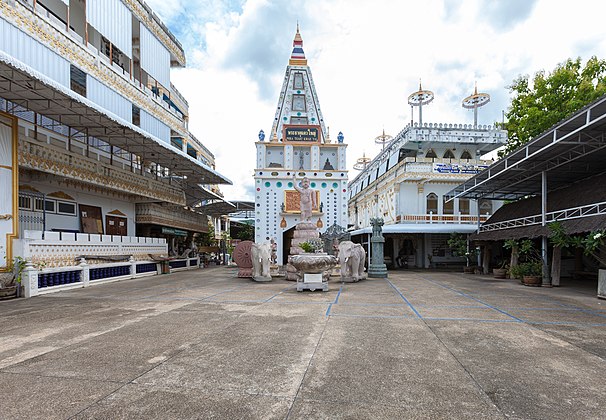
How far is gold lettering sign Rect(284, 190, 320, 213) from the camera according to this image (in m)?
24.2

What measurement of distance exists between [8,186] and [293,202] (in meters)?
16.5

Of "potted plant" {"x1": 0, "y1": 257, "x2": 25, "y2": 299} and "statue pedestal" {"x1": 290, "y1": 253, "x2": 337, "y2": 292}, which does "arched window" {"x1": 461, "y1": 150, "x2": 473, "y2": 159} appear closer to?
"statue pedestal" {"x1": 290, "y1": 253, "x2": 337, "y2": 292}

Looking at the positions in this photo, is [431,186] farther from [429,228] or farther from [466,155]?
[466,155]

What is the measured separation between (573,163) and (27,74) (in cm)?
1851

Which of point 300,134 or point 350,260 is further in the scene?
point 300,134

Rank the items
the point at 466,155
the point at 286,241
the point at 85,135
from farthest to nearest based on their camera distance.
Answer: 1. the point at 466,155
2. the point at 286,241
3. the point at 85,135

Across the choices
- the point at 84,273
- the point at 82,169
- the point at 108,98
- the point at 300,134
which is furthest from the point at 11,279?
the point at 300,134

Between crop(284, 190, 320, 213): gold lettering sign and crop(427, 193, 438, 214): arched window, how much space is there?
768 centimetres

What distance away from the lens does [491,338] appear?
527 cm

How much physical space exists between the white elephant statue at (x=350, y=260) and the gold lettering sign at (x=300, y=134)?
14009 millimetres

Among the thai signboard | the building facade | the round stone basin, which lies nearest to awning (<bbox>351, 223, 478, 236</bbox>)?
the building facade

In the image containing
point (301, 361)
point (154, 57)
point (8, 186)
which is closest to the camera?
point (301, 361)

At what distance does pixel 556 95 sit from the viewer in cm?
1783

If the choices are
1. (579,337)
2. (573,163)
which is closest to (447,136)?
(573,163)
